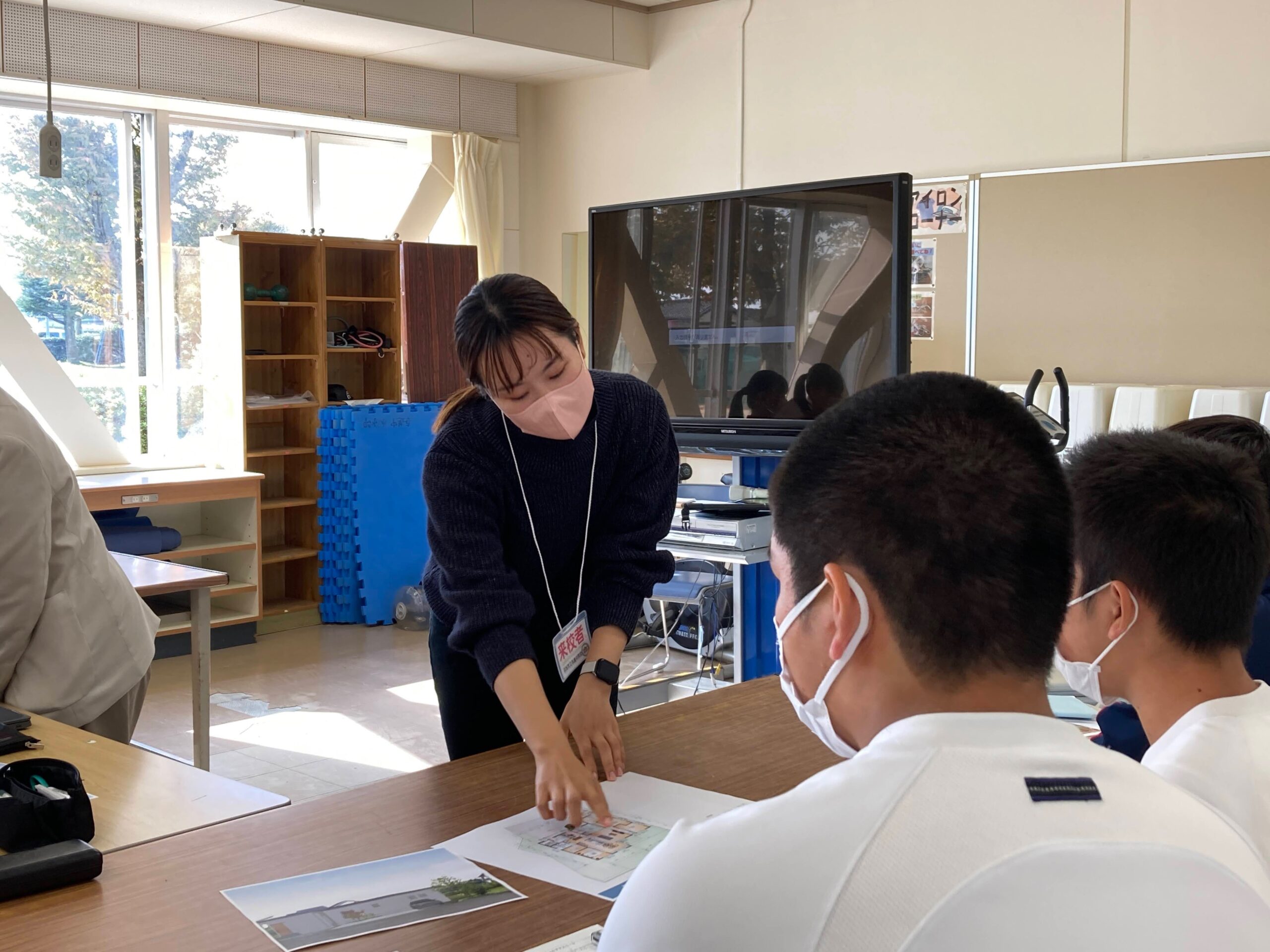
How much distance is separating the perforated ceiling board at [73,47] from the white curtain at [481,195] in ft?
6.43

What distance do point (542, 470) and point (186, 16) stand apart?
4.91 m

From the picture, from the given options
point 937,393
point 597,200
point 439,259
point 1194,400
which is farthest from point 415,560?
point 937,393

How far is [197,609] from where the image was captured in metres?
3.41

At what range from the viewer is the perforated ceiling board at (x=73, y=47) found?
5555 mm

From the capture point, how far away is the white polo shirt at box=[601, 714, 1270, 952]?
67cm

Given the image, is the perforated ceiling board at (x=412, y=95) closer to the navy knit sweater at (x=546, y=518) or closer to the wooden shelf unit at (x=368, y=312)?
the wooden shelf unit at (x=368, y=312)

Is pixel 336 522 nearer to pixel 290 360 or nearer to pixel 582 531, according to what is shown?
pixel 290 360

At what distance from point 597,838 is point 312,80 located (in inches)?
237

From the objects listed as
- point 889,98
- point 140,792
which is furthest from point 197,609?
point 889,98

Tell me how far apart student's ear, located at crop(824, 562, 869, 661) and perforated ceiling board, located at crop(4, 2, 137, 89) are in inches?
227

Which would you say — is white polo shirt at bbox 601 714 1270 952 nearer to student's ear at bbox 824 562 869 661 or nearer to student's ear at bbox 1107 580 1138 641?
student's ear at bbox 824 562 869 661

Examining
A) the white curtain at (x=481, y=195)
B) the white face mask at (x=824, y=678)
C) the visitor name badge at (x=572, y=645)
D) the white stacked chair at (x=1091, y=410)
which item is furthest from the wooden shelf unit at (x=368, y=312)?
the white face mask at (x=824, y=678)

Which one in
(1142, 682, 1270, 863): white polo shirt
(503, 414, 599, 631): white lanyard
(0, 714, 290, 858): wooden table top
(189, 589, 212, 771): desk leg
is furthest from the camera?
(189, 589, 212, 771): desk leg

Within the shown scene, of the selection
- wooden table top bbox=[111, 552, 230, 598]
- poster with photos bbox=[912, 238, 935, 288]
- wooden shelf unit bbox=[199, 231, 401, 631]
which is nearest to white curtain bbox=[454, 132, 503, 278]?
wooden shelf unit bbox=[199, 231, 401, 631]
